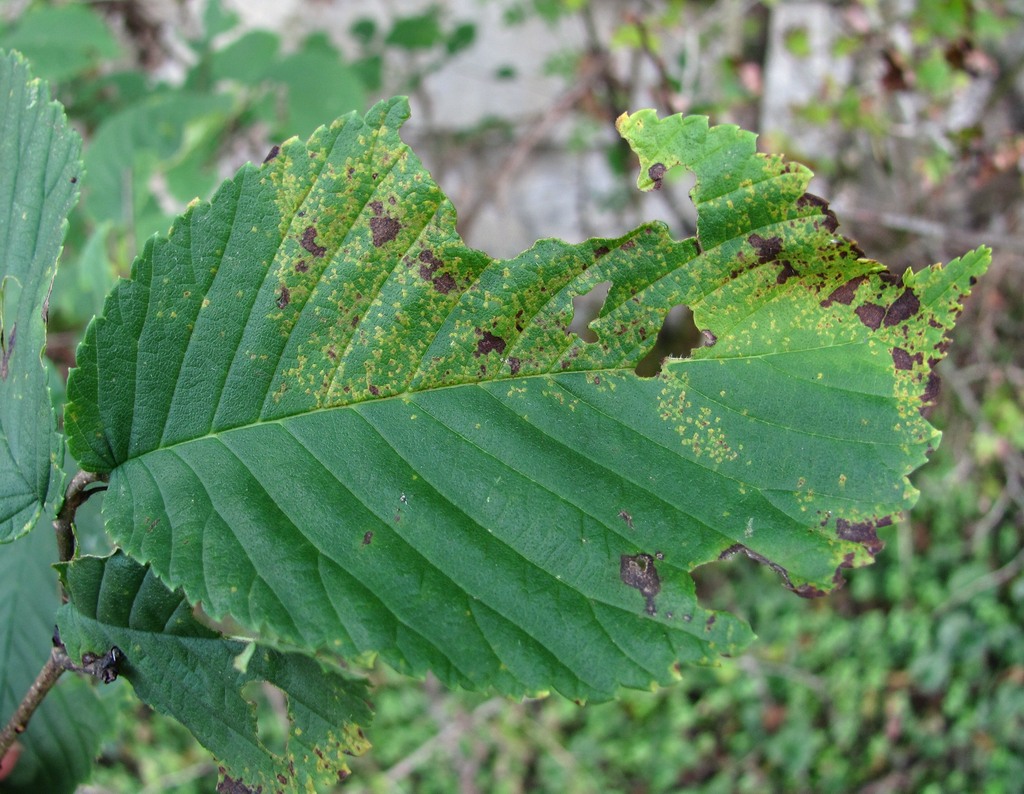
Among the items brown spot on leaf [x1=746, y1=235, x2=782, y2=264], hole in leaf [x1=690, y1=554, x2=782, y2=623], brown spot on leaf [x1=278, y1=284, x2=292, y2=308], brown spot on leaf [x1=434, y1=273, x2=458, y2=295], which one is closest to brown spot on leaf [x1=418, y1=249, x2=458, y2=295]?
brown spot on leaf [x1=434, y1=273, x2=458, y2=295]

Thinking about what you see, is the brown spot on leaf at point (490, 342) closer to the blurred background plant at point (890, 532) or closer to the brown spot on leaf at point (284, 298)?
the brown spot on leaf at point (284, 298)

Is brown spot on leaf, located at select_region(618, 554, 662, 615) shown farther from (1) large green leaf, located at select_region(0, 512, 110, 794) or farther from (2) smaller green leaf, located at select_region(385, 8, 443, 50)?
(2) smaller green leaf, located at select_region(385, 8, 443, 50)

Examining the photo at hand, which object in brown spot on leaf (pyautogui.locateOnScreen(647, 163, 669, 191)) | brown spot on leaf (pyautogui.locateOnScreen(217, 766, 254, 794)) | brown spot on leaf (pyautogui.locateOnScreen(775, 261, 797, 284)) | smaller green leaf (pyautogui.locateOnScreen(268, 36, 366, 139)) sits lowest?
brown spot on leaf (pyautogui.locateOnScreen(217, 766, 254, 794))

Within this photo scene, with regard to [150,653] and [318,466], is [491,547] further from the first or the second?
[150,653]

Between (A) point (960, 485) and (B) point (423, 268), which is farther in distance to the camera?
(A) point (960, 485)

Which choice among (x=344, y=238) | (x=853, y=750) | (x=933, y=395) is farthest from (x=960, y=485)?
(x=344, y=238)

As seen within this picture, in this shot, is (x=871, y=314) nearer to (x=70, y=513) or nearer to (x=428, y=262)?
(x=428, y=262)

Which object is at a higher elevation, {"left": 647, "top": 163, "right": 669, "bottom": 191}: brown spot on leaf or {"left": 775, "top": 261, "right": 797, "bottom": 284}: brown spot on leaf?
{"left": 647, "top": 163, "right": 669, "bottom": 191}: brown spot on leaf
